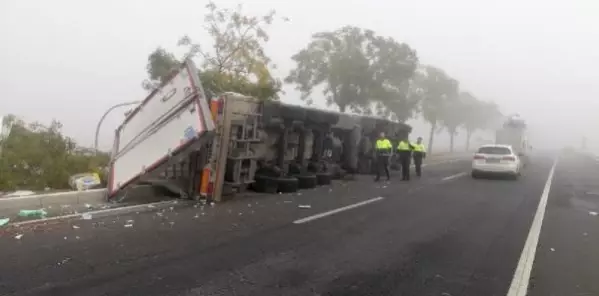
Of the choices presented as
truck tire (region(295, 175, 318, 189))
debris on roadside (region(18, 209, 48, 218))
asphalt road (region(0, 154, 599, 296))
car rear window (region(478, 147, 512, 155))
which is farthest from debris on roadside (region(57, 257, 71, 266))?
car rear window (region(478, 147, 512, 155))

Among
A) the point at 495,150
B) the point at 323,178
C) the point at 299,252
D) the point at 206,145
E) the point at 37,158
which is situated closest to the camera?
the point at 299,252

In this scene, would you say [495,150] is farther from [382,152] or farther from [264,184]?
[264,184]

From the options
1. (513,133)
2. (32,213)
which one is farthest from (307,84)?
(32,213)

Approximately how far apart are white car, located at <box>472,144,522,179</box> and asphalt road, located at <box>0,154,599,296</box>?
10638 mm

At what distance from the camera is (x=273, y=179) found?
13.2m

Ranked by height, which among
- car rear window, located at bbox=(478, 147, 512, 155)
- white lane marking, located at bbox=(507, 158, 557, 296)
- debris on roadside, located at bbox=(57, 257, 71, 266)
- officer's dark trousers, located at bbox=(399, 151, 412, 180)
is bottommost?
debris on roadside, located at bbox=(57, 257, 71, 266)

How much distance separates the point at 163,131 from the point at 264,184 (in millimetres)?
3441

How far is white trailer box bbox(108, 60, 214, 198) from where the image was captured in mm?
10016

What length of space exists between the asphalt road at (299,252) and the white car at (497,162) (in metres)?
10.6

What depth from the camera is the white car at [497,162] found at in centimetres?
2153

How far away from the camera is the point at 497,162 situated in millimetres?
21688

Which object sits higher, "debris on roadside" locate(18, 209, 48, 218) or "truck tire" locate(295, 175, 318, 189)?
"truck tire" locate(295, 175, 318, 189)

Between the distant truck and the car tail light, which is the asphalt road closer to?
the car tail light

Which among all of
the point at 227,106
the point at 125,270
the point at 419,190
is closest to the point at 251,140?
Result: the point at 227,106
